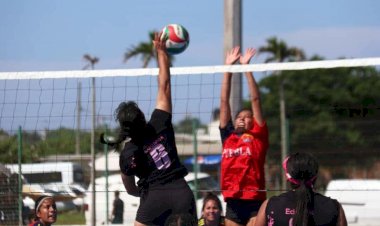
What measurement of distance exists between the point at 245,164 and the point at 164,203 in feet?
7.77

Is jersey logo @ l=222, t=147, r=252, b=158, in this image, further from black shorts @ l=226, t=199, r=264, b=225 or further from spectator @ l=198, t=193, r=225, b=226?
spectator @ l=198, t=193, r=225, b=226

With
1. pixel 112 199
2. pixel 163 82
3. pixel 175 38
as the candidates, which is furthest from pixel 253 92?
pixel 112 199

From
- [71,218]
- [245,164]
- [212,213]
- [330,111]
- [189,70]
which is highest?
[189,70]

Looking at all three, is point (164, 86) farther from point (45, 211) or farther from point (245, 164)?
point (45, 211)

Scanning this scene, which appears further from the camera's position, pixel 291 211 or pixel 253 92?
pixel 253 92

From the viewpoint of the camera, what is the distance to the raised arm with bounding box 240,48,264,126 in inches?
409

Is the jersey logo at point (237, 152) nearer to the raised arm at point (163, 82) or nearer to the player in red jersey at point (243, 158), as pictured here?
the player in red jersey at point (243, 158)

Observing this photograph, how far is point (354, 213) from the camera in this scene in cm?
1853

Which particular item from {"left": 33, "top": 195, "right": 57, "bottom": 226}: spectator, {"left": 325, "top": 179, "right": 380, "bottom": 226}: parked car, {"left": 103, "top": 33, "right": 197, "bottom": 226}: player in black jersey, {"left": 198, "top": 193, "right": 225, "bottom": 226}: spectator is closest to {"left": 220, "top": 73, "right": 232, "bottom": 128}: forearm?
{"left": 198, "top": 193, "right": 225, "bottom": 226}: spectator

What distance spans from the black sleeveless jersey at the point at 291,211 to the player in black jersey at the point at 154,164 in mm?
1006

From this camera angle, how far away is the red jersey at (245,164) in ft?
33.4

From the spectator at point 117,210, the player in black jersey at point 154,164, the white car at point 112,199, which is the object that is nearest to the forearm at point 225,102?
the player in black jersey at point 154,164

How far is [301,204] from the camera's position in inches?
274

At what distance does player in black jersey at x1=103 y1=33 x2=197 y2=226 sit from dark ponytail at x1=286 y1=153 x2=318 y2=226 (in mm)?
1148
